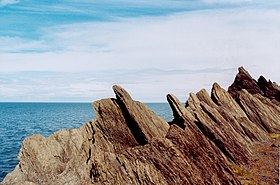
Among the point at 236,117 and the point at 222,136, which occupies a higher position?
the point at 236,117

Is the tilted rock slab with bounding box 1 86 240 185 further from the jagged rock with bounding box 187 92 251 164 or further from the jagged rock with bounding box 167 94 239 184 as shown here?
the jagged rock with bounding box 187 92 251 164

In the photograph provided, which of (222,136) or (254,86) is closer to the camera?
(222,136)

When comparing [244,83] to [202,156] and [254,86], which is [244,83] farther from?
[202,156]

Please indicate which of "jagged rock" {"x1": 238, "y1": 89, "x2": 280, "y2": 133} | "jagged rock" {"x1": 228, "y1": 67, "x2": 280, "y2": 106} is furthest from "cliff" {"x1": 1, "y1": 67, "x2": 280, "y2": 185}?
"jagged rock" {"x1": 228, "y1": 67, "x2": 280, "y2": 106}

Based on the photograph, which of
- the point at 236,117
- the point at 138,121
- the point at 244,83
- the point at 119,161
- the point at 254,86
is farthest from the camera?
the point at 244,83

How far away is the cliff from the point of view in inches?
1167

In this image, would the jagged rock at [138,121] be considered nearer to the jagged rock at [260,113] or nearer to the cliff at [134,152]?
the cliff at [134,152]

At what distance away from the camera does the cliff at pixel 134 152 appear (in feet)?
97.2

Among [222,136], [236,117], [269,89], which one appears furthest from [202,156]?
[269,89]

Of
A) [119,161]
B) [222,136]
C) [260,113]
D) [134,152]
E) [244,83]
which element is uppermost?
[244,83]

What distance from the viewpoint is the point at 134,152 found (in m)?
32.6

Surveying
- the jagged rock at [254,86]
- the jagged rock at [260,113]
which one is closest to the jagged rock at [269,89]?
the jagged rock at [254,86]

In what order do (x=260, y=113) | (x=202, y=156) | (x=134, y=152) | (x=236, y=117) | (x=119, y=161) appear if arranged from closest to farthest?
1. (x=119, y=161)
2. (x=134, y=152)
3. (x=202, y=156)
4. (x=236, y=117)
5. (x=260, y=113)

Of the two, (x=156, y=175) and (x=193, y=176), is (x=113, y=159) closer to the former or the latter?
(x=156, y=175)
